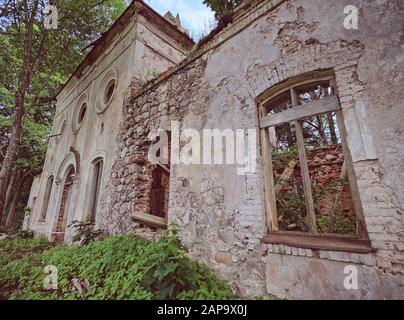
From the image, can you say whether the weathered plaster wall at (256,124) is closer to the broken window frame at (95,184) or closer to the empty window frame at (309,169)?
the empty window frame at (309,169)

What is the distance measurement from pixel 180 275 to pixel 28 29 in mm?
8295

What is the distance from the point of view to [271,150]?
10.5 feet

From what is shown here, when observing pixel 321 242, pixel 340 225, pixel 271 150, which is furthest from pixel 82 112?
pixel 340 225

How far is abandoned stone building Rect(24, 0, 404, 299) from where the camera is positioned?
200 centimetres

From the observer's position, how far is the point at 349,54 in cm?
233

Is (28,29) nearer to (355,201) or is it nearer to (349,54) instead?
(349,54)

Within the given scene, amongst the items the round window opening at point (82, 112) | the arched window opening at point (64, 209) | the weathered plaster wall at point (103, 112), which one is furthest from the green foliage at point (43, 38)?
the arched window opening at point (64, 209)

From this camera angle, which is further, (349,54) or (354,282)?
(349,54)

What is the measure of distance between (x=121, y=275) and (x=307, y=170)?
294 cm

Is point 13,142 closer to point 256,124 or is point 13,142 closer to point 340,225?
point 256,124

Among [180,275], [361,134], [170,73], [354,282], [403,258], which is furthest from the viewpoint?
[170,73]

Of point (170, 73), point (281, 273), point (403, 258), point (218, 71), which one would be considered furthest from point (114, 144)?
point (403, 258)

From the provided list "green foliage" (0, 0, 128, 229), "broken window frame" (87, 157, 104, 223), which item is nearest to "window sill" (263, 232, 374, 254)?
"broken window frame" (87, 157, 104, 223)

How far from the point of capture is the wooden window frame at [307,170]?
7.11ft
